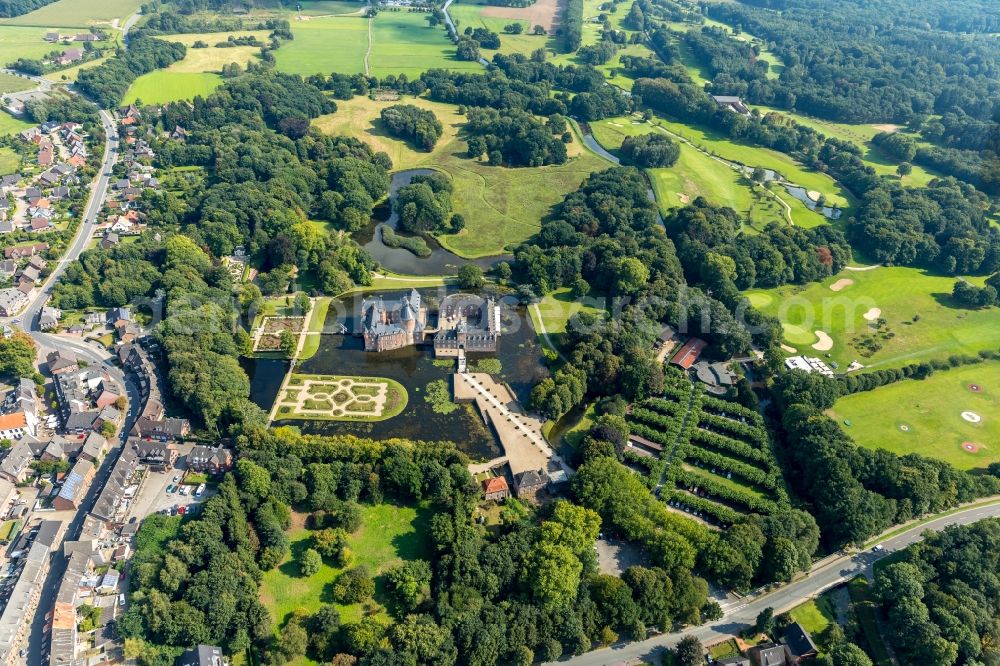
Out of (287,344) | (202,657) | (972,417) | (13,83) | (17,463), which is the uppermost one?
(13,83)

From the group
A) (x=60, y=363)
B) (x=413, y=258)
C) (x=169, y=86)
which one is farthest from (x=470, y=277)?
(x=169, y=86)

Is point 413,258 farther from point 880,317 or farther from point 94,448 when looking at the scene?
point 880,317

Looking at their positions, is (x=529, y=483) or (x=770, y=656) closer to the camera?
(x=770, y=656)

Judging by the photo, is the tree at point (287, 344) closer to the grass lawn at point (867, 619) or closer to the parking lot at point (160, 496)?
the parking lot at point (160, 496)

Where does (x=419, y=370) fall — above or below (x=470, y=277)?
below

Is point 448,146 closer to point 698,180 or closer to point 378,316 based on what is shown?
point 698,180

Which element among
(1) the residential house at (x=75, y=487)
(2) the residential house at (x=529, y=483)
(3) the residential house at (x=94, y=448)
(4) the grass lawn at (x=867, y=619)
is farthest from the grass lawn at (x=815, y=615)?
(3) the residential house at (x=94, y=448)

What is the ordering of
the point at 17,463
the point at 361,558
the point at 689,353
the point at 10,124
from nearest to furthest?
the point at 361,558 → the point at 17,463 → the point at 689,353 → the point at 10,124

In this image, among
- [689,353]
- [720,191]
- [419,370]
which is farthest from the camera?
[720,191]

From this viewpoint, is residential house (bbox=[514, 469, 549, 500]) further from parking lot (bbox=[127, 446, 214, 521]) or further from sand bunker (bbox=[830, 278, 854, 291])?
sand bunker (bbox=[830, 278, 854, 291])
